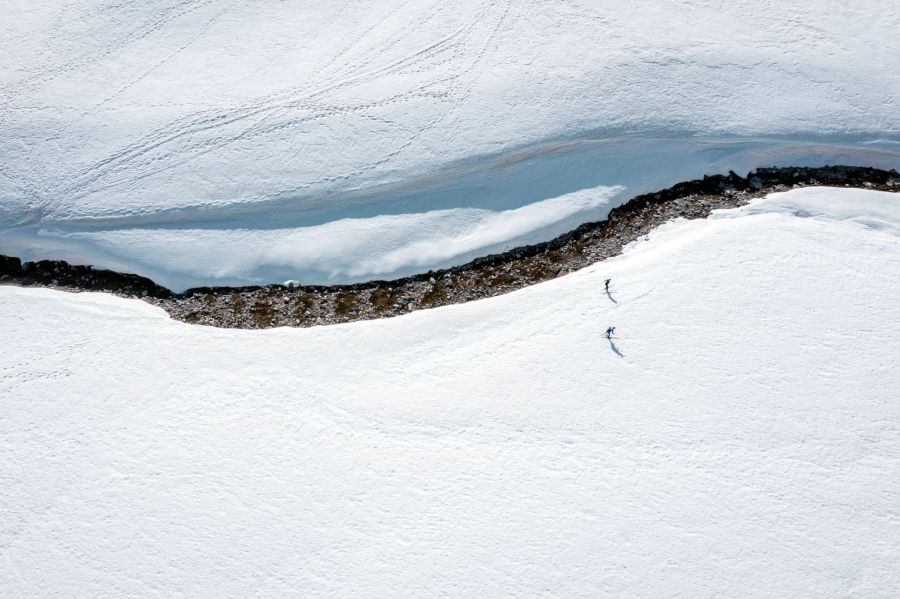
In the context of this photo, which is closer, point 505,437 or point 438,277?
point 505,437

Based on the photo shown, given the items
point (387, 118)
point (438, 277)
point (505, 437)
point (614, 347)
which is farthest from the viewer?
point (387, 118)

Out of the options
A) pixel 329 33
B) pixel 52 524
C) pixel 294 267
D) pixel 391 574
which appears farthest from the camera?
pixel 329 33

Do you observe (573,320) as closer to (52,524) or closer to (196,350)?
(196,350)

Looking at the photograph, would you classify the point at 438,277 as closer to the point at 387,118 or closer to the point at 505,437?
the point at 505,437

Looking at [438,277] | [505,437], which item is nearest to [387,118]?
[438,277]

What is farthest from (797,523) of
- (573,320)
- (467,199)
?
(467,199)

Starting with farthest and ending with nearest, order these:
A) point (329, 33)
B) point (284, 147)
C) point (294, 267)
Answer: point (329, 33), point (284, 147), point (294, 267)

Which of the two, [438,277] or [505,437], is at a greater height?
[438,277]
